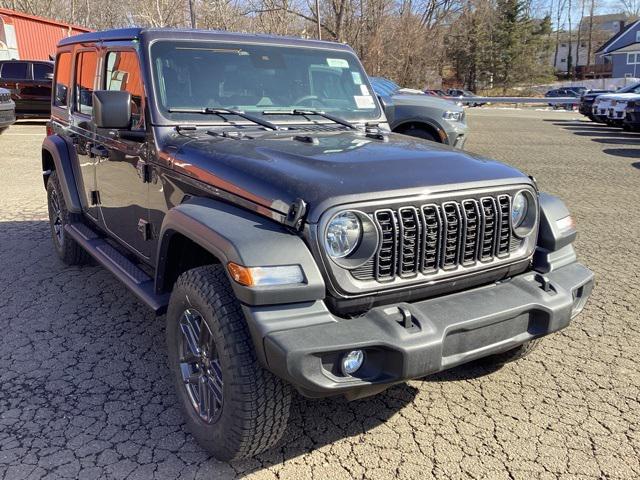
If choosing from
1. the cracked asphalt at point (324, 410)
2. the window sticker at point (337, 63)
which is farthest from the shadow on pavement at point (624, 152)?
the window sticker at point (337, 63)

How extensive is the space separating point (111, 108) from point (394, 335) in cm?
206

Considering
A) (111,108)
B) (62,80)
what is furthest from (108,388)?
(62,80)

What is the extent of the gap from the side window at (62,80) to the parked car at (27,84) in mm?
12421

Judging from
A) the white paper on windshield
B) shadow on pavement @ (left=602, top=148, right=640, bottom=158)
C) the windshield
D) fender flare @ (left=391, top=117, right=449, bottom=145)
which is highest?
the windshield

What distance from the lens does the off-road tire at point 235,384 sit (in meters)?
2.39

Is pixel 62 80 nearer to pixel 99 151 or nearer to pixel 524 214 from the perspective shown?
pixel 99 151

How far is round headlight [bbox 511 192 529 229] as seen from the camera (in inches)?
117

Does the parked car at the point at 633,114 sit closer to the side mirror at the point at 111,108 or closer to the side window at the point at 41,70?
the side window at the point at 41,70

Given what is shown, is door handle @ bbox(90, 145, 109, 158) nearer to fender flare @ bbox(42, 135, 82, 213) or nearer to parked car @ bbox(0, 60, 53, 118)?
fender flare @ bbox(42, 135, 82, 213)

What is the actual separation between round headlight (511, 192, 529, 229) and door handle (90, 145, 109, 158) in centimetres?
272

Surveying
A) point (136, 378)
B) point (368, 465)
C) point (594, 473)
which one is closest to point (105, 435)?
point (136, 378)

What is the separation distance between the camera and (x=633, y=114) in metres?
17.0

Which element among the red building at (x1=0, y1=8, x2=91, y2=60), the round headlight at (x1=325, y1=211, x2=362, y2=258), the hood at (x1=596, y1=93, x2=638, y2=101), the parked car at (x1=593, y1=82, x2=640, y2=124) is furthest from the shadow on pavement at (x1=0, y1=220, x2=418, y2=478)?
the red building at (x1=0, y1=8, x2=91, y2=60)

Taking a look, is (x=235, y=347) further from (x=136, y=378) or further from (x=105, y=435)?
(x=136, y=378)
